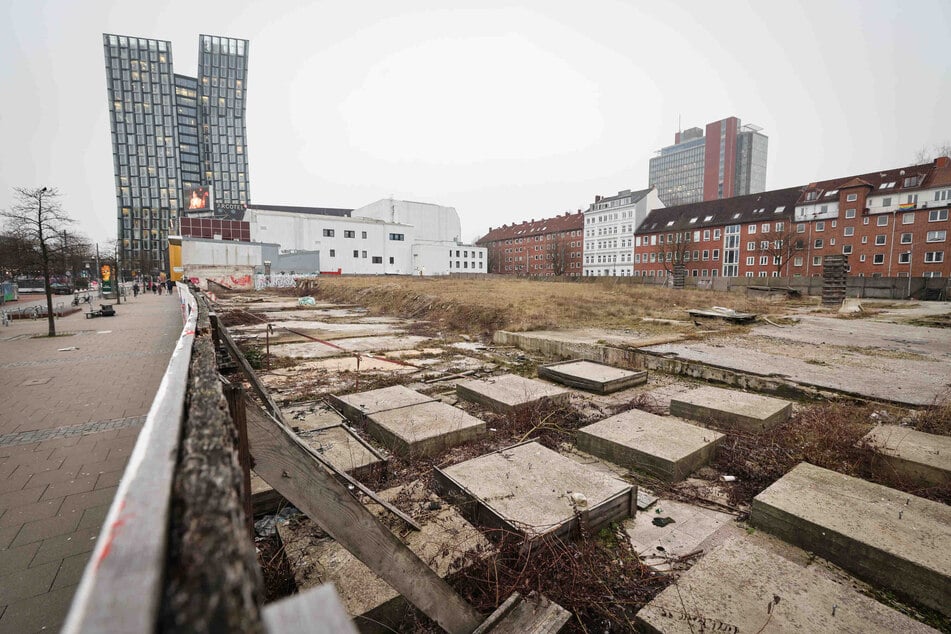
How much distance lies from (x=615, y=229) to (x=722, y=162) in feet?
266

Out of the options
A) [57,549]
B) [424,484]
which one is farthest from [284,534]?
[57,549]

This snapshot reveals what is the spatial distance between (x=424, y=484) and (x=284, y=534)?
40.7 inches

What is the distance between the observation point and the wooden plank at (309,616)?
0.56 m

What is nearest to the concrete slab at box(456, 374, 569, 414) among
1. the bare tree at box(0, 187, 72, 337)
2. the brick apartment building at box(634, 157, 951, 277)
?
the bare tree at box(0, 187, 72, 337)

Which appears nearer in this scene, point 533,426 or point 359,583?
point 359,583

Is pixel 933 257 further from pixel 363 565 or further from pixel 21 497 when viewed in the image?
pixel 21 497

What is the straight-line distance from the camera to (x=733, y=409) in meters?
4.36

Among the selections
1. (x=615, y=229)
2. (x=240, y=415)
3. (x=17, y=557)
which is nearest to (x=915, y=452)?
(x=240, y=415)

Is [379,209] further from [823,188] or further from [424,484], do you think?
[424,484]

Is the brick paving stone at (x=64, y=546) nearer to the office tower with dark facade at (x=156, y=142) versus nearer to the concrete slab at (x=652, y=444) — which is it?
the concrete slab at (x=652, y=444)

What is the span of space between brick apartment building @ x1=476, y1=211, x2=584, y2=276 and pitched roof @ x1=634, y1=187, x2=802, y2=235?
15414mm

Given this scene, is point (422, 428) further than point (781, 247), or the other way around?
point (781, 247)

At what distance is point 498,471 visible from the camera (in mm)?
3145

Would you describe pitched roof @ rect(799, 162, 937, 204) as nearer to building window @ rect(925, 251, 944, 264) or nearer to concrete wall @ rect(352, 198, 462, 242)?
building window @ rect(925, 251, 944, 264)
